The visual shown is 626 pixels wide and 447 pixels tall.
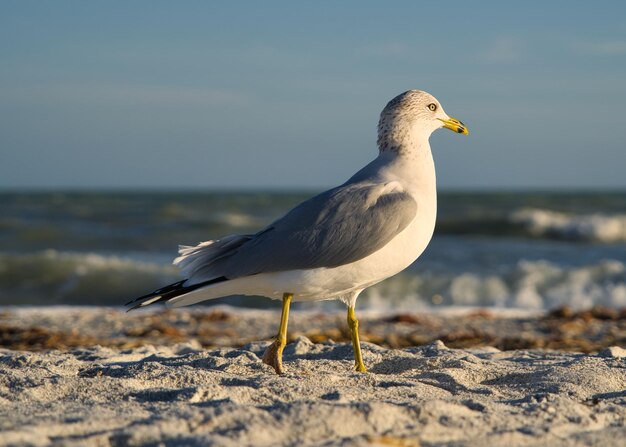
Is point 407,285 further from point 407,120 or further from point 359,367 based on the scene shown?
point 359,367

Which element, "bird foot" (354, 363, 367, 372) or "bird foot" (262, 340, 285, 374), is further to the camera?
"bird foot" (354, 363, 367, 372)

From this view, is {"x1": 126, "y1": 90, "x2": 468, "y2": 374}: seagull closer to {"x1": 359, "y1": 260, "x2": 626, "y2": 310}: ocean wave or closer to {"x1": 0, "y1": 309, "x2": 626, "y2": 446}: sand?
{"x1": 0, "y1": 309, "x2": 626, "y2": 446}: sand

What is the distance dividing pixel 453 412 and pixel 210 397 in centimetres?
92

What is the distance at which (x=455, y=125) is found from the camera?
4.86 meters

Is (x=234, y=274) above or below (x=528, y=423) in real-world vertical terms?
above

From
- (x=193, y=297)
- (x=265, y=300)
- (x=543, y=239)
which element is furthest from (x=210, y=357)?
(x=543, y=239)

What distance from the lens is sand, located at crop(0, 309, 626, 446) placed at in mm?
2553

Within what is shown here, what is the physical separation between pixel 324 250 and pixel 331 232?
3.7 inches

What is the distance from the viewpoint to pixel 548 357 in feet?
16.1

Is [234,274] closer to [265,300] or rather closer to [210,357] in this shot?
[210,357]

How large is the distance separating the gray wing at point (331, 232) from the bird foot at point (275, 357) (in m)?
0.37

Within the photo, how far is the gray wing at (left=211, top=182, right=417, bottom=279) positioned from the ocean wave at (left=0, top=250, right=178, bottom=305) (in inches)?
321

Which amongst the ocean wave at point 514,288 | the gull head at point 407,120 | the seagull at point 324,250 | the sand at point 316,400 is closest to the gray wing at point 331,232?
the seagull at point 324,250

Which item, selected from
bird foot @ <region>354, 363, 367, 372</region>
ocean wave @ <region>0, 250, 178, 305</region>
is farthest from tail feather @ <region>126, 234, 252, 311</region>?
ocean wave @ <region>0, 250, 178, 305</region>
